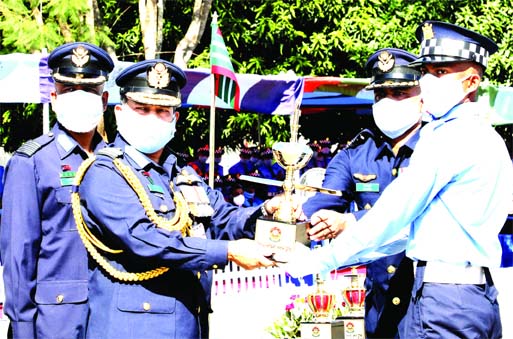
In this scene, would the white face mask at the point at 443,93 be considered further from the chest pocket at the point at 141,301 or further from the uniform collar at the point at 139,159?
the chest pocket at the point at 141,301

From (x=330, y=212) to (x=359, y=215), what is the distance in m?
0.21

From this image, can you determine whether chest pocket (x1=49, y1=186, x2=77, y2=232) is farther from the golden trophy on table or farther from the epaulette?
the golden trophy on table

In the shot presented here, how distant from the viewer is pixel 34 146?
4.72m

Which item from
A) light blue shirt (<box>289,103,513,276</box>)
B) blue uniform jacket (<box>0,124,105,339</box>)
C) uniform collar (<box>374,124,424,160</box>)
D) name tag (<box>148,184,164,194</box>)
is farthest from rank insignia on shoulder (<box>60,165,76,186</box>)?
uniform collar (<box>374,124,424,160</box>)

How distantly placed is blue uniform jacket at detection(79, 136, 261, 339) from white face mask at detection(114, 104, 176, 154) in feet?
0.41

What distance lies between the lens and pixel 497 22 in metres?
15.9

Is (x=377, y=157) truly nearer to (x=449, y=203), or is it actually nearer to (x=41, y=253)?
(x=449, y=203)

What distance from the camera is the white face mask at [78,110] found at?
193 inches

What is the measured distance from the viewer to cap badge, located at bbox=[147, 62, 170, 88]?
4.09 meters

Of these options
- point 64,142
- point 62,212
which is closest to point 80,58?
point 64,142

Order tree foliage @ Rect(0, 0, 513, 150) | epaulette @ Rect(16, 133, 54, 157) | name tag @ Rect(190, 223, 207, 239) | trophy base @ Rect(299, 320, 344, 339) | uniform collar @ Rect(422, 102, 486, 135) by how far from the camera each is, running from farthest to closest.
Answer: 1. tree foliage @ Rect(0, 0, 513, 150)
2. trophy base @ Rect(299, 320, 344, 339)
3. epaulette @ Rect(16, 133, 54, 157)
4. name tag @ Rect(190, 223, 207, 239)
5. uniform collar @ Rect(422, 102, 486, 135)

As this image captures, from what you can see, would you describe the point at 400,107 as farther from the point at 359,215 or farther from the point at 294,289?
the point at 294,289

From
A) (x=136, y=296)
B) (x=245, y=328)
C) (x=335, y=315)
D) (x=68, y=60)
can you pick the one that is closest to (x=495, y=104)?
(x=245, y=328)

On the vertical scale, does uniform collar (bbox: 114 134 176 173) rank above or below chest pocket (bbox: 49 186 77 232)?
above
